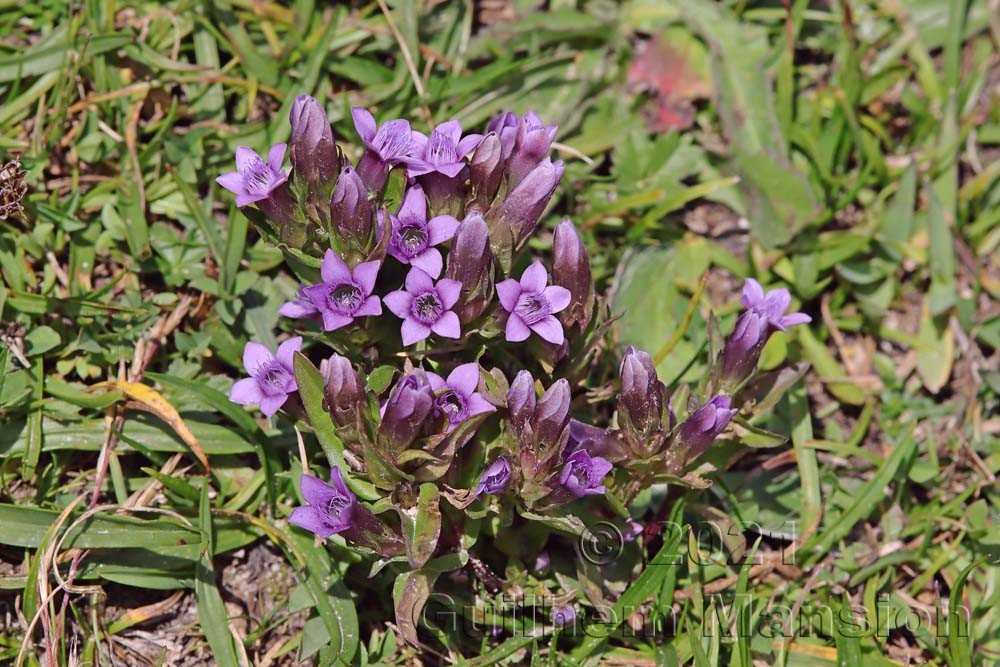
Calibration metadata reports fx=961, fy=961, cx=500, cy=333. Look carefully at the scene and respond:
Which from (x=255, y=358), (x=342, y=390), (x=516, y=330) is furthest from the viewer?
(x=255, y=358)

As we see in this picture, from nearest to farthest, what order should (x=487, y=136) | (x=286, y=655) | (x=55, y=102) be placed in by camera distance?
(x=487, y=136) → (x=286, y=655) → (x=55, y=102)

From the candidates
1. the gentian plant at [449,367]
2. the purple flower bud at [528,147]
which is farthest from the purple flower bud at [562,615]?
the purple flower bud at [528,147]

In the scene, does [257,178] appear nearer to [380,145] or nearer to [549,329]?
[380,145]

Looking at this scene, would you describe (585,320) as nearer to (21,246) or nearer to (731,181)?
(731,181)

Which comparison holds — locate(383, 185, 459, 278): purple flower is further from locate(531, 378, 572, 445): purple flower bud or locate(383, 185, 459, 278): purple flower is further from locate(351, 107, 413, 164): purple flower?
locate(531, 378, 572, 445): purple flower bud

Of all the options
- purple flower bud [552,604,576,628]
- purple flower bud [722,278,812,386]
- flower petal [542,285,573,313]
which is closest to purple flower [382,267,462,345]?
flower petal [542,285,573,313]

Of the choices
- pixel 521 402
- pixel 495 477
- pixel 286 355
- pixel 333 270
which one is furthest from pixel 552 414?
pixel 286 355

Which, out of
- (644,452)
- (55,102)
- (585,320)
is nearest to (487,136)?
(585,320)
